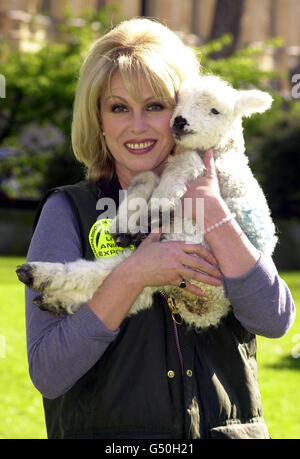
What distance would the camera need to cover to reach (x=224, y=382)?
10.8 ft

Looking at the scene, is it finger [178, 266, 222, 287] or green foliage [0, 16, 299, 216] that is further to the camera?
green foliage [0, 16, 299, 216]

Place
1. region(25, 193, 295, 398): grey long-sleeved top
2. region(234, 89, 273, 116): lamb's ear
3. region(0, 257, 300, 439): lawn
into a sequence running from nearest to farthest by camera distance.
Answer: region(25, 193, 295, 398): grey long-sleeved top < region(234, 89, 273, 116): lamb's ear < region(0, 257, 300, 439): lawn

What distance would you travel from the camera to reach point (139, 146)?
11.7ft

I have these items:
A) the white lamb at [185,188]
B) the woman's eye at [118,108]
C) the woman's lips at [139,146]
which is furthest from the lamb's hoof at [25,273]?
the woman's eye at [118,108]

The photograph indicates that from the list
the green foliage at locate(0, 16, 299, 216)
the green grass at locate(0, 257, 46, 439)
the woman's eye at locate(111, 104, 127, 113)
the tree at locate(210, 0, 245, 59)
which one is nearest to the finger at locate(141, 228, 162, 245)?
the woman's eye at locate(111, 104, 127, 113)

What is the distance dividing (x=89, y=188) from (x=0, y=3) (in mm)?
32985

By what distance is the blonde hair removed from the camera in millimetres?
3523

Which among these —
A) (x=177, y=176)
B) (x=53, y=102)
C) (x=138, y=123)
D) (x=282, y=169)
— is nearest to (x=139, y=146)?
(x=138, y=123)

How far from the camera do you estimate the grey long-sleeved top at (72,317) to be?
123 inches

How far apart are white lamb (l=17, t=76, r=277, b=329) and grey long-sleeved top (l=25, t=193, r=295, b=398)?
8 cm

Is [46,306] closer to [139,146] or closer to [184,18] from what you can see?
[139,146]

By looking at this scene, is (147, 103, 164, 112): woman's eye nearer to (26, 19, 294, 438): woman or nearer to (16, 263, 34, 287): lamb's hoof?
(26, 19, 294, 438): woman

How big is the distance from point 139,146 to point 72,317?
83 cm
